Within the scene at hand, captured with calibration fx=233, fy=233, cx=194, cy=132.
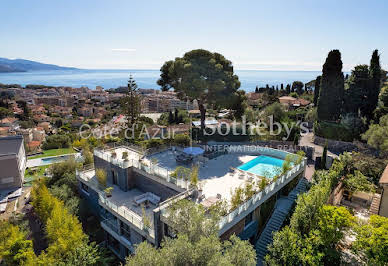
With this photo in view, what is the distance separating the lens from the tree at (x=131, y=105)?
25000mm

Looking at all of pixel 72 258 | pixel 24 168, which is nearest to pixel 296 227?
pixel 72 258

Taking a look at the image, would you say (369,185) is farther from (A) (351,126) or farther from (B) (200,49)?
(B) (200,49)

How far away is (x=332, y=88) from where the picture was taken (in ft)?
85.2

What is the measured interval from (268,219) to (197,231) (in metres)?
5.91

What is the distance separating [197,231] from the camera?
6.50m

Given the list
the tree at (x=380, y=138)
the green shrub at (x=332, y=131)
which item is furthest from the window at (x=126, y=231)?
the green shrub at (x=332, y=131)

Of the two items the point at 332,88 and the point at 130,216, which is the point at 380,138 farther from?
the point at 130,216

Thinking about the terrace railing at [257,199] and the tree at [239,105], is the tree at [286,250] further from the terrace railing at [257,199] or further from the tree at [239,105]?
the tree at [239,105]

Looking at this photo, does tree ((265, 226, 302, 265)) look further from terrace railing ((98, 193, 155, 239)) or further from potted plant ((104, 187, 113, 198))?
potted plant ((104, 187, 113, 198))

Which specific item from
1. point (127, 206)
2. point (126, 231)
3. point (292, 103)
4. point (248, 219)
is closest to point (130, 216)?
point (126, 231)

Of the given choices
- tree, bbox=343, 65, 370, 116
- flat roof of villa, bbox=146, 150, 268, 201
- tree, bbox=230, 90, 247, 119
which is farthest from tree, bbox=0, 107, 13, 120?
tree, bbox=343, 65, 370, 116

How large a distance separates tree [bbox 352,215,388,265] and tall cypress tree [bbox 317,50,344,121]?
2141 cm

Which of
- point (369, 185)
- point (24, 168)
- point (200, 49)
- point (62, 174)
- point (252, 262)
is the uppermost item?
point (200, 49)

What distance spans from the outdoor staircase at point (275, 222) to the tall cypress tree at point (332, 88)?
17.2 m
